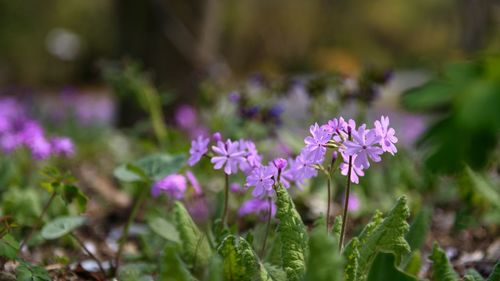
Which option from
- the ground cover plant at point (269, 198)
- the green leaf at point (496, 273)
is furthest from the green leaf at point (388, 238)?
the green leaf at point (496, 273)

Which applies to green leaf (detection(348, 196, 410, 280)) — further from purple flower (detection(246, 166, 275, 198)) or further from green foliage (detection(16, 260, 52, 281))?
green foliage (detection(16, 260, 52, 281))

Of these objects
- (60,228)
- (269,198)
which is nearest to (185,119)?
(60,228)

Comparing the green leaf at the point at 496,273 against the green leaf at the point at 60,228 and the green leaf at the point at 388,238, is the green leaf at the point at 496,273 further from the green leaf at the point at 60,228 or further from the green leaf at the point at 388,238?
the green leaf at the point at 60,228

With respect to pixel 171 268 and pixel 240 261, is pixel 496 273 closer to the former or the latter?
pixel 240 261

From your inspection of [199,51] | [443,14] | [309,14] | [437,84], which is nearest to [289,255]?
[437,84]

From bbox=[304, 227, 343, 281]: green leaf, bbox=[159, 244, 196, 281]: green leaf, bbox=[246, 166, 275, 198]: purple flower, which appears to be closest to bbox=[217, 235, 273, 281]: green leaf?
bbox=[246, 166, 275, 198]: purple flower

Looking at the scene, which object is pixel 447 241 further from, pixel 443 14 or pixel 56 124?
pixel 443 14
